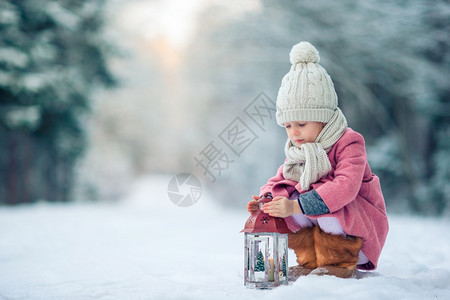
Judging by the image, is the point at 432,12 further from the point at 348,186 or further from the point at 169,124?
the point at 169,124

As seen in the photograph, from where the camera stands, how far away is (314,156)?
2.08 meters

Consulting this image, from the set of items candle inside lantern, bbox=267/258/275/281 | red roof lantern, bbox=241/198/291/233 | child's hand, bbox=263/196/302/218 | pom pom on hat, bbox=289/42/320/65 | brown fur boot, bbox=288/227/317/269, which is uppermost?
pom pom on hat, bbox=289/42/320/65

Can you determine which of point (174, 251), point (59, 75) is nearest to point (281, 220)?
point (174, 251)

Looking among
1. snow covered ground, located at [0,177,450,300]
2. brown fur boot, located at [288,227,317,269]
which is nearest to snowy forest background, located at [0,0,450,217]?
snow covered ground, located at [0,177,450,300]

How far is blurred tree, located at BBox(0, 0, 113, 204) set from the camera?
7902 mm

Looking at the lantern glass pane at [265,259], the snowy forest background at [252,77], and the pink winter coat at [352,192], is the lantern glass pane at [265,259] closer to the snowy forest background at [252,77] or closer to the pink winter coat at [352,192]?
the pink winter coat at [352,192]

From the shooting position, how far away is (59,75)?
28.2 ft

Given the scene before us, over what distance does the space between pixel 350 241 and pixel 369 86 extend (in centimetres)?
772

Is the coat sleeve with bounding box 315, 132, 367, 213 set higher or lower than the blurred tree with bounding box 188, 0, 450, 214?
lower

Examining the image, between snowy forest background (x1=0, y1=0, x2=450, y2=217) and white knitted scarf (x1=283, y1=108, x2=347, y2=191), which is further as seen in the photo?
snowy forest background (x1=0, y1=0, x2=450, y2=217)

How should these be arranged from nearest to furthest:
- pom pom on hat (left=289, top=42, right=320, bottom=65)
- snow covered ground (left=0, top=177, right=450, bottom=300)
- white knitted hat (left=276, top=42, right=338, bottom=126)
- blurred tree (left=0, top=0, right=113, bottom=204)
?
snow covered ground (left=0, top=177, right=450, bottom=300) < white knitted hat (left=276, top=42, right=338, bottom=126) < pom pom on hat (left=289, top=42, right=320, bottom=65) < blurred tree (left=0, top=0, right=113, bottom=204)

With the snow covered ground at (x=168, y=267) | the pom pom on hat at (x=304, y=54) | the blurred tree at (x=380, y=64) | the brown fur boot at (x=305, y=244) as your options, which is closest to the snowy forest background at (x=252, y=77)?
the blurred tree at (x=380, y=64)

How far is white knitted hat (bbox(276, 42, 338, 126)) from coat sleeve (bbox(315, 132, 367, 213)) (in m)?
0.19

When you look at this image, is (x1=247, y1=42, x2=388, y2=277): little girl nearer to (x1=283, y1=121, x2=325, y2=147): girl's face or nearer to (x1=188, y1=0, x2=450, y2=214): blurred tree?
(x1=283, y1=121, x2=325, y2=147): girl's face
